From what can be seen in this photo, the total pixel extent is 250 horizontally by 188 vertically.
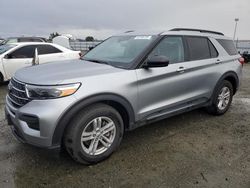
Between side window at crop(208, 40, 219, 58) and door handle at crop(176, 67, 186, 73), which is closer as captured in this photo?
door handle at crop(176, 67, 186, 73)

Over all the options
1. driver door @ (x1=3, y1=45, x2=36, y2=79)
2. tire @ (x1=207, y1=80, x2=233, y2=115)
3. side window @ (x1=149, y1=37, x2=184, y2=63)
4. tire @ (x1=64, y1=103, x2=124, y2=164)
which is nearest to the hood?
tire @ (x1=64, y1=103, x2=124, y2=164)

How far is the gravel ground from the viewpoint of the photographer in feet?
10.5

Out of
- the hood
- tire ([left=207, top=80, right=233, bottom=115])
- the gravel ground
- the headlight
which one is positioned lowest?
the gravel ground

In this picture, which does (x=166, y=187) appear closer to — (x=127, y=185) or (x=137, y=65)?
(x=127, y=185)

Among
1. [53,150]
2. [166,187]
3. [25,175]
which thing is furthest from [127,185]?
[25,175]

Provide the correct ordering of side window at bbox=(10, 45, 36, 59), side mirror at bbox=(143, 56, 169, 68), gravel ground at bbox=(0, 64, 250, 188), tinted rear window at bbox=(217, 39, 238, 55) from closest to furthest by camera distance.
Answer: gravel ground at bbox=(0, 64, 250, 188)
side mirror at bbox=(143, 56, 169, 68)
tinted rear window at bbox=(217, 39, 238, 55)
side window at bbox=(10, 45, 36, 59)

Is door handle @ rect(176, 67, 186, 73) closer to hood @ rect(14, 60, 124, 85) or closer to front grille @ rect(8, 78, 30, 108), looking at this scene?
hood @ rect(14, 60, 124, 85)

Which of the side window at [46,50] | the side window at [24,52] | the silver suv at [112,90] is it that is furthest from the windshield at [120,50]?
the side window at [46,50]

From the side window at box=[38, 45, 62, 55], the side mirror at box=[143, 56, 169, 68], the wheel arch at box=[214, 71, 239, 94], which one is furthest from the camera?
the side window at box=[38, 45, 62, 55]

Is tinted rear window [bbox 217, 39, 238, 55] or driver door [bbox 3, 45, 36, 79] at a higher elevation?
tinted rear window [bbox 217, 39, 238, 55]

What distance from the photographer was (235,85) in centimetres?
577

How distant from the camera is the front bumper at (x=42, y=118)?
9.84 feet

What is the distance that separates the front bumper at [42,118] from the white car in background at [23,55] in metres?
5.96

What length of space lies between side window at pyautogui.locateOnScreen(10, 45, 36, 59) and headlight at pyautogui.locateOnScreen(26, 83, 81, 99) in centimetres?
632
